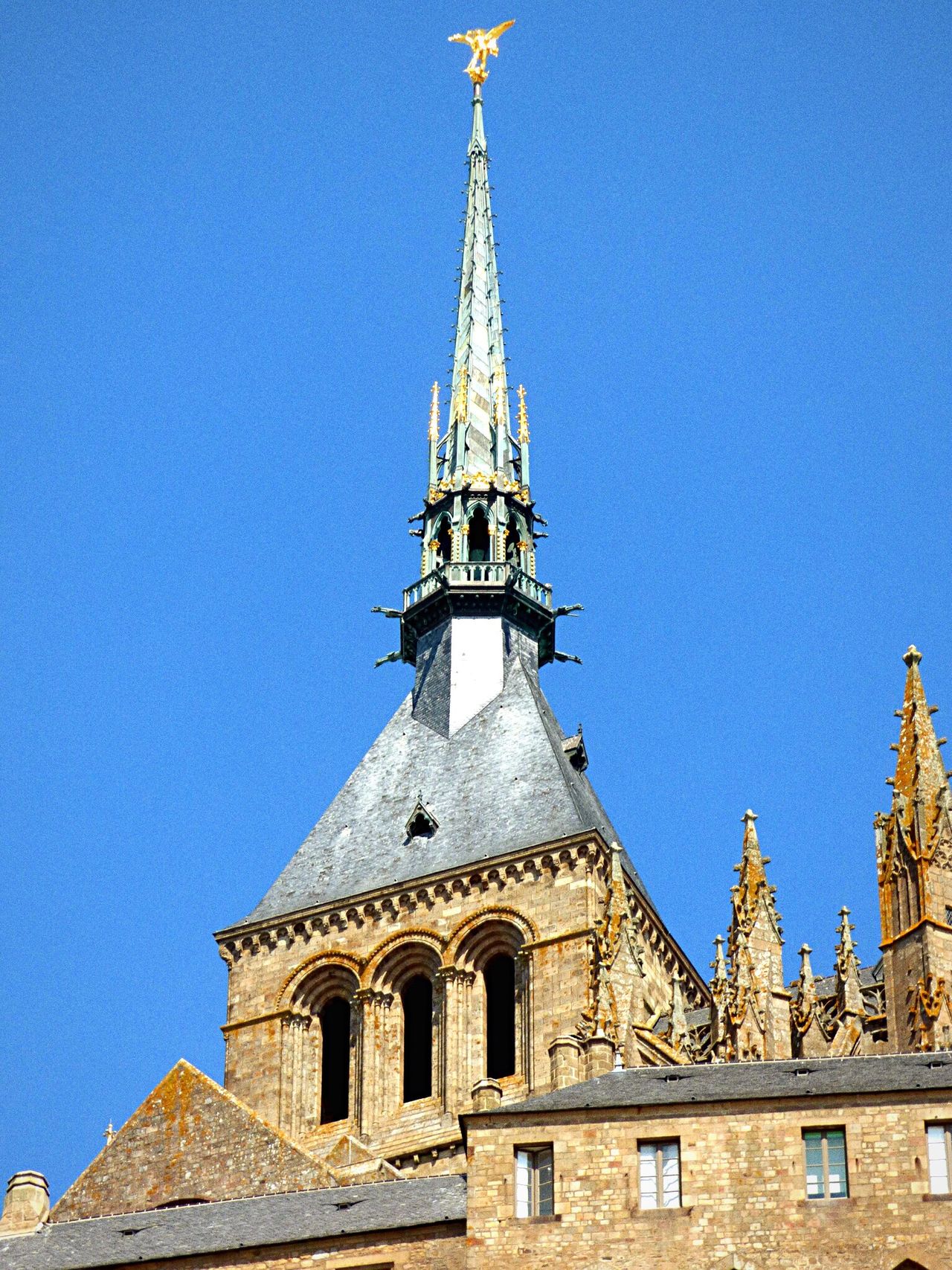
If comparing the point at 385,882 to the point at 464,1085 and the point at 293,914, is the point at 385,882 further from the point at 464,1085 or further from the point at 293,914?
the point at 464,1085

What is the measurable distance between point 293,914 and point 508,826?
4744mm

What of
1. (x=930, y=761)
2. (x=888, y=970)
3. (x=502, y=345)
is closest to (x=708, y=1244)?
(x=888, y=970)

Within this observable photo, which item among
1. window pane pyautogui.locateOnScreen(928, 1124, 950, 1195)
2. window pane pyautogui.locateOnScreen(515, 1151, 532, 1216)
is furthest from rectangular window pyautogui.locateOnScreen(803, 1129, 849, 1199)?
window pane pyautogui.locateOnScreen(515, 1151, 532, 1216)

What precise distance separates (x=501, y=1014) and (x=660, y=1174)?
22.2m

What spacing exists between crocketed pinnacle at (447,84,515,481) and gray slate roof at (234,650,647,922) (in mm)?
7493

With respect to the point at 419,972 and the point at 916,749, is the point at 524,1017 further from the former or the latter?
the point at 916,749

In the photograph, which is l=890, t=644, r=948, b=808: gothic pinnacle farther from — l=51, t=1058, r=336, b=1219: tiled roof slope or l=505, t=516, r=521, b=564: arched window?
l=505, t=516, r=521, b=564: arched window

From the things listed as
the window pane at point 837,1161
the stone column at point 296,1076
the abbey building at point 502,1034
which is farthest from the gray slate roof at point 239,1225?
the stone column at point 296,1076

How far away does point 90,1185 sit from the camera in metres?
50.8

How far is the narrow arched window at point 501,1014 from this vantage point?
60250mm

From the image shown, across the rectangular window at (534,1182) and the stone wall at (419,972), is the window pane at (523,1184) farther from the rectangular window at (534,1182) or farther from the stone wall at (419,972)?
the stone wall at (419,972)

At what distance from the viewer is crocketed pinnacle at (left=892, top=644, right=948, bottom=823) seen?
5303 cm

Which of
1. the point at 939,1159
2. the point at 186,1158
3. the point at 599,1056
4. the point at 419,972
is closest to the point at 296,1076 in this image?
the point at 419,972

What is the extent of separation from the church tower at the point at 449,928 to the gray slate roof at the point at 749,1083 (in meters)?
10.3
